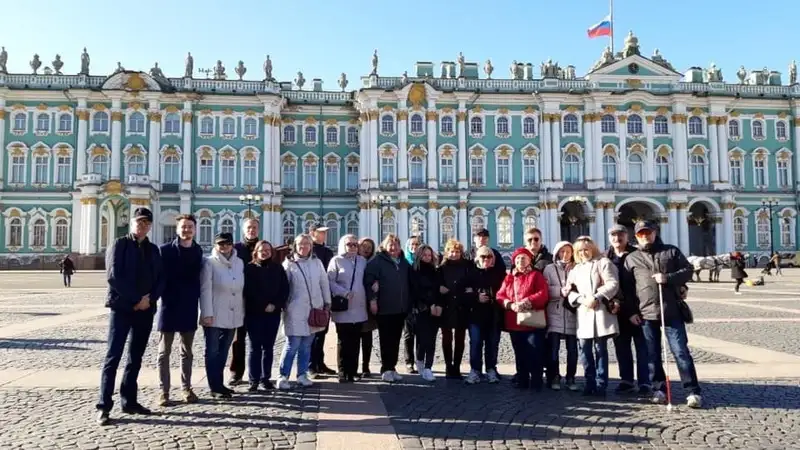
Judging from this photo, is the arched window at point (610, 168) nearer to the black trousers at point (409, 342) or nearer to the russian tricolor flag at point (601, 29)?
the russian tricolor flag at point (601, 29)

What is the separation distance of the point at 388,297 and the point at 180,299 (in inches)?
99.6

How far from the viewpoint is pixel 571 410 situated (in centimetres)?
628

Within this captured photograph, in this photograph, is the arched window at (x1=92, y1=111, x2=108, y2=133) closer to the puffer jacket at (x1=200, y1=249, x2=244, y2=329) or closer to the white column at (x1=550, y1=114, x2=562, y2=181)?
the white column at (x1=550, y1=114, x2=562, y2=181)

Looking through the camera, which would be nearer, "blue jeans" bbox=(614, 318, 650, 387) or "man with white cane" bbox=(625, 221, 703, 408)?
"man with white cane" bbox=(625, 221, 703, 408)

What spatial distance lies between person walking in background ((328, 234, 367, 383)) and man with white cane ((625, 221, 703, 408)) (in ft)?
10.8

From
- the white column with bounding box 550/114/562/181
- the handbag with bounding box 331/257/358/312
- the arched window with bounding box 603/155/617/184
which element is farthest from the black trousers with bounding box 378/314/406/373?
the arched window with bounding box 603/155/617/184

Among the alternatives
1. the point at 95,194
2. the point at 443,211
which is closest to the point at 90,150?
the point at 95,194

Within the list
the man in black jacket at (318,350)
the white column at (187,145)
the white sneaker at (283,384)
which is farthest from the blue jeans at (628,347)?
the white column at (187,145)

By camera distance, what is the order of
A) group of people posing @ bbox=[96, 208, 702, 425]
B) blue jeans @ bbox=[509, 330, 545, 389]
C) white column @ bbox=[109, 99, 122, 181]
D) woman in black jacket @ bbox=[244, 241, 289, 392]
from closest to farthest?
group of people posing @ bbox=[96, 208, 702, 425], woman in black jacket @ bbox=[244, 241, 289, 392], blue jeans @ bbox=[509, 330, 545, 389], white column @ bbox=[109, 99, 122, 181]

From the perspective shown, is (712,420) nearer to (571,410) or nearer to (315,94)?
(571,410)

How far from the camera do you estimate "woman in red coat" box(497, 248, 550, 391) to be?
718cm

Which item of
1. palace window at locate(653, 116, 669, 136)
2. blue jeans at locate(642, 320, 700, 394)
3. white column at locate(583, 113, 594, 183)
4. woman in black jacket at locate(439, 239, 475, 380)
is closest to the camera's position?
blue jeans at locate(642, 320, 700, 394)

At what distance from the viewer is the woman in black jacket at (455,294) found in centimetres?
775

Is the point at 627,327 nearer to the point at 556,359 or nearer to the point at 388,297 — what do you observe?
the point at 556,359
